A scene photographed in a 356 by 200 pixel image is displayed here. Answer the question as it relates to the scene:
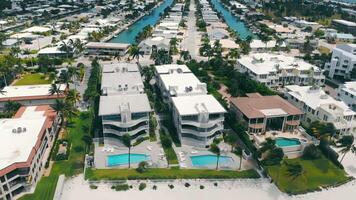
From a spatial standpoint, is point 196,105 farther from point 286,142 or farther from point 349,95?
point 349,95

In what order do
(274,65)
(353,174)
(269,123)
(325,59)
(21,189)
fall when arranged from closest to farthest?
1. (21,189)
2. (353,174)
3. (269,123)
4. (274,65)
5. (325,59)

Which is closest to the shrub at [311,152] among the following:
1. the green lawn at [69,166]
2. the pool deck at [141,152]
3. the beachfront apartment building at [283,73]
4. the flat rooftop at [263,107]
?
the flat rooftop at [263,107]

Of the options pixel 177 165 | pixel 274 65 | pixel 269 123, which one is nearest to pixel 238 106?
pixel 269 123

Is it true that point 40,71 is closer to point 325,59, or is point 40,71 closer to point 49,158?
point 49,158

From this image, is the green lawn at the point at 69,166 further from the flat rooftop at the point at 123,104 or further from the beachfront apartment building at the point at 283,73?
the beachfront apartment building at the point at 283,73

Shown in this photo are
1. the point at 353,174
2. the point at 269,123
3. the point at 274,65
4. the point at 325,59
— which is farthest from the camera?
the point at 325,59

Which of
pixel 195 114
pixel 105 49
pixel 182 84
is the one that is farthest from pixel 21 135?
pixel 105 49

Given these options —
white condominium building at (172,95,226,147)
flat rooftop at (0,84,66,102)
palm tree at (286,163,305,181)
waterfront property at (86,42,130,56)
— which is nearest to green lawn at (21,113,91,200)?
flat rooftop at (0,84,66,102)

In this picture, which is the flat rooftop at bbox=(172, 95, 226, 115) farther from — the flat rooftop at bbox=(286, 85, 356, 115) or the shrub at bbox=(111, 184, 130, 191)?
the flat rooftop at bbox=(286, 85, 356, 115)
